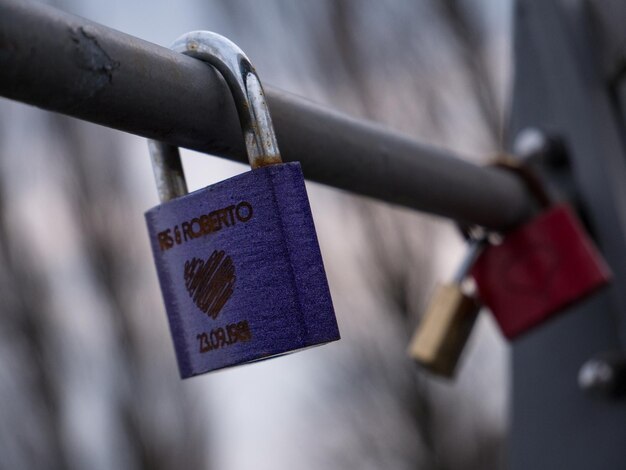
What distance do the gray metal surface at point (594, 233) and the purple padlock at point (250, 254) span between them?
455mm

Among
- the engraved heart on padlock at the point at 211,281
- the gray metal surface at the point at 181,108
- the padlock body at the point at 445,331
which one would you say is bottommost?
the padlock body at the point at 445,331

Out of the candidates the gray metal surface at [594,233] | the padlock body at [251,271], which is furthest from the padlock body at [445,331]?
the padlock body at [251,271]

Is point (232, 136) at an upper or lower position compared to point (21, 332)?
lower

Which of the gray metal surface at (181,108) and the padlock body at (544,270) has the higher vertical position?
the gray metal surface at (181,108)

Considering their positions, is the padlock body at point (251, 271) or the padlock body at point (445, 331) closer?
the padlock body at point (251, 271)

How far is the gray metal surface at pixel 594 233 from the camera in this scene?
900 millimetres

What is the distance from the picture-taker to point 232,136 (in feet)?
1.68

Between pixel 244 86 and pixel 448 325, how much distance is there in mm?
460

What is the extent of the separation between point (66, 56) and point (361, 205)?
19.5 ft

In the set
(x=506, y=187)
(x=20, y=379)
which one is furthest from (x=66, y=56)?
(x=20, y=379)

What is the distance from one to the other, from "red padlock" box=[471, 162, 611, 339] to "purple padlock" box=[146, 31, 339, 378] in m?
0.39

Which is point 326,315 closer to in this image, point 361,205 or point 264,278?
point 264,278

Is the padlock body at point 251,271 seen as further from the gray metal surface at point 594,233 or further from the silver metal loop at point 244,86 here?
the gray metal surface at point 594,233

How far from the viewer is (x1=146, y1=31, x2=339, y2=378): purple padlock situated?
497mm
